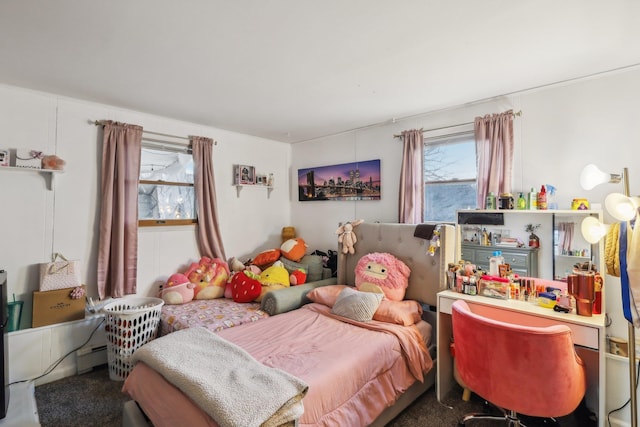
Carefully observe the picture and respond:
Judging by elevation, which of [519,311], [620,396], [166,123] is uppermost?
[166,123]

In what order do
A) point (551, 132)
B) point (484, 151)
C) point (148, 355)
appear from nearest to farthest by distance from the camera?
point (148, 355)
point (551, 132)
point (484, 151)

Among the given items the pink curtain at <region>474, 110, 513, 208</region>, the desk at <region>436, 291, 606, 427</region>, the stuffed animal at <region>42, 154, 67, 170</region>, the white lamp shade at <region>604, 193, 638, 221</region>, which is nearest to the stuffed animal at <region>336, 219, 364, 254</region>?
the desk at <region>436, 291, 606, 427</region>

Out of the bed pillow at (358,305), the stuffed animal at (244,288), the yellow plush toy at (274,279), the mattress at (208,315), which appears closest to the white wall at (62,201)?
the mattress at (208,315)

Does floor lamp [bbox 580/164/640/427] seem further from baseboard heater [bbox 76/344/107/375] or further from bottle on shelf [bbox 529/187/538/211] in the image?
baseboard heater [bbox 76/344/107/375]

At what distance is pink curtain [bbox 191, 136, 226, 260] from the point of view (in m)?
3.59

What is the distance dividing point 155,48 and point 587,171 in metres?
2.68

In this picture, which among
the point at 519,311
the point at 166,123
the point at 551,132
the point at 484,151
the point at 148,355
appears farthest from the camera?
the point at 166,123

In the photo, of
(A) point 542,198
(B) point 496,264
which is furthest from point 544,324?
(A) point 542,198

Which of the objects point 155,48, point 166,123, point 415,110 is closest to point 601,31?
point 415,110

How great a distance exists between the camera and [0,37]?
1827mm

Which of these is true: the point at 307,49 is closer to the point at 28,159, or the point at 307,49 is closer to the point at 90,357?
the point at 28,159

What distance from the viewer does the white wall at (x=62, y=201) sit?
259cm

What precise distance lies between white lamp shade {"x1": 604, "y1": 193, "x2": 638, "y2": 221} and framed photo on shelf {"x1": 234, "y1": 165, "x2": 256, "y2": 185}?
3526mm

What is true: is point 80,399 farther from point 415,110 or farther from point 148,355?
point 415,110
